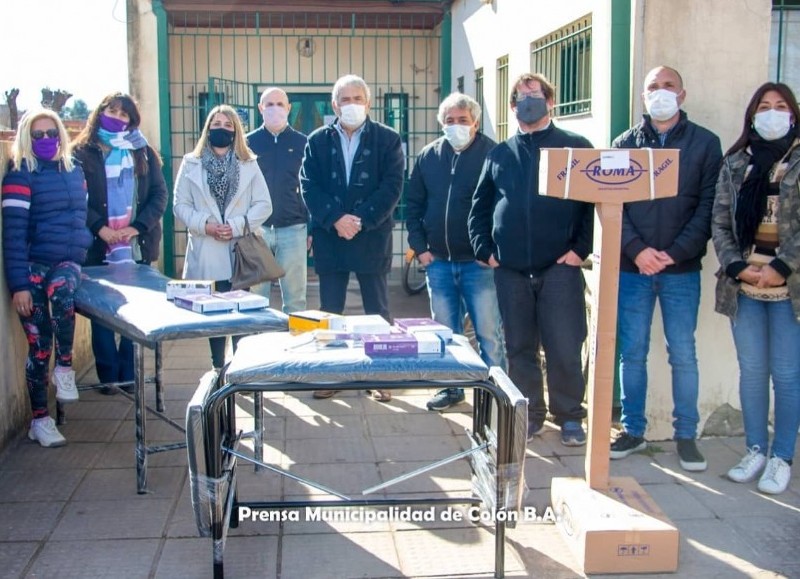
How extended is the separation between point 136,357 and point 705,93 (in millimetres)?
Answer: 3292

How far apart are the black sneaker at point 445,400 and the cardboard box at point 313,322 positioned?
6.38 feet

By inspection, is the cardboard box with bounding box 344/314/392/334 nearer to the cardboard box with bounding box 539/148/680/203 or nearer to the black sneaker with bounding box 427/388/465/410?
the cardboard box with bounding box 539/148/680/203

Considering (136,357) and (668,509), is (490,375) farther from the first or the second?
(136,357)

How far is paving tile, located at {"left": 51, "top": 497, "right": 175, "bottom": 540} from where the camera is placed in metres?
3.82

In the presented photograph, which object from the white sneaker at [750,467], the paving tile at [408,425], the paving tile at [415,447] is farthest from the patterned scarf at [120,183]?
the white sneaker at [750,467]

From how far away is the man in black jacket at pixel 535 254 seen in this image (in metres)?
4.70

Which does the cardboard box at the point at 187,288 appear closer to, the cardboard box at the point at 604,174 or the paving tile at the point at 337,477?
the paving tile at the point at 337,477

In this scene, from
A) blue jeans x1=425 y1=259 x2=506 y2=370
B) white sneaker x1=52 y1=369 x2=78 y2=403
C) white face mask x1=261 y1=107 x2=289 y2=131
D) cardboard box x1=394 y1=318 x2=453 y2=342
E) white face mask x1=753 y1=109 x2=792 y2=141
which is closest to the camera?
cardboard box x1=394 y1=318 x2=453 y2=342

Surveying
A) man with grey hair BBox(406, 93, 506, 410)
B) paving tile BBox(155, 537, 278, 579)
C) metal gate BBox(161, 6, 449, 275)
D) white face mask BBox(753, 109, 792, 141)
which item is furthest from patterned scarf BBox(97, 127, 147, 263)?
metal gate BBox(161, 6, 449, 275)

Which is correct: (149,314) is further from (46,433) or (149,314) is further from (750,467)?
(750,467)

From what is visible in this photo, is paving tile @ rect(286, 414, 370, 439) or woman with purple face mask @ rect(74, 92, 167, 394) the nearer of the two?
paving tile @ rect(286, 414, 370, 439)

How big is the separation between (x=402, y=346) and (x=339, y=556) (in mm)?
970

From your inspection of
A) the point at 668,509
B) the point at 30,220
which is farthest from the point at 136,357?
the point at 668,509

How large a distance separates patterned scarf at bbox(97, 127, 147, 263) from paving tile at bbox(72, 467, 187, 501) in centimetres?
163
